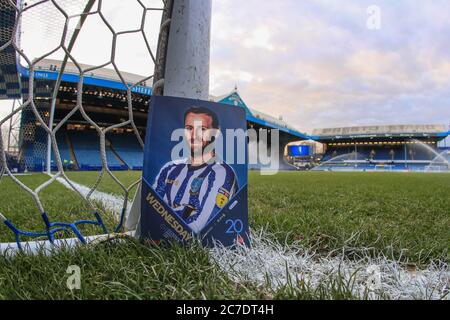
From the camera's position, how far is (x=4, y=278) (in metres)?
0.45

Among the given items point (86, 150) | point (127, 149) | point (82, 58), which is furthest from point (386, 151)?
point (82, 58)

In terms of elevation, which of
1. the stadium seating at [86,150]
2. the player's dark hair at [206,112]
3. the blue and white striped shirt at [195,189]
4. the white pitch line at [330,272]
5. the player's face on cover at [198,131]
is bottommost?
the white pitch line at [330,272]

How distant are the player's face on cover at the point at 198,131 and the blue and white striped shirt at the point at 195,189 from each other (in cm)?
4

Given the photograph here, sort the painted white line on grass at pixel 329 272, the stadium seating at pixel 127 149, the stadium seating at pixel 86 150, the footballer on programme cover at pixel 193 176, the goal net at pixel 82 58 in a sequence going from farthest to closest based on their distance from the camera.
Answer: the stadium seating at pixel 86 150 → the stadium seating at pixel 127 149 → the goal net at pixel 82 58 → the footballer on programme cover at pixel 193 176 → the painted white line on grass at pixel 329 272

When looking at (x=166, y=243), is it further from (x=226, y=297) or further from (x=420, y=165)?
(x=420, y=165)

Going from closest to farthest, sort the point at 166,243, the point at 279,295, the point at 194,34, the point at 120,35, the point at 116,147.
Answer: the point at 279,295 < the point at 166,243 < the point at 194,34 < the point at 120,35 < the point at 116,147

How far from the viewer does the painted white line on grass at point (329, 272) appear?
0.43 metres

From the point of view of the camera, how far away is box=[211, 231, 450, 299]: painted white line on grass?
43 centimetres

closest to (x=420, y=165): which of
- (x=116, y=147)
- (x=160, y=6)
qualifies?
(x=116, y=147)

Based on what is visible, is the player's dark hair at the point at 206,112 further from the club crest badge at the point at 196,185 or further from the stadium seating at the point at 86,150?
the stadium seating at the point at 86,150

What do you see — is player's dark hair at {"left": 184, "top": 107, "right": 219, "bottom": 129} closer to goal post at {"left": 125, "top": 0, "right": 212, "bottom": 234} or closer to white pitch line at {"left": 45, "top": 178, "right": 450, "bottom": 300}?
goal post at {"left": 125, "top": 0, "right": 212, "bottom": 234}

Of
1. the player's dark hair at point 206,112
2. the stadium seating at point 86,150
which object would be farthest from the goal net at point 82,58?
the stadium seating at point 86,150

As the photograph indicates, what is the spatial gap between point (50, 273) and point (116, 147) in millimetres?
12588

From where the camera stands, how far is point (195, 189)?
607mm
